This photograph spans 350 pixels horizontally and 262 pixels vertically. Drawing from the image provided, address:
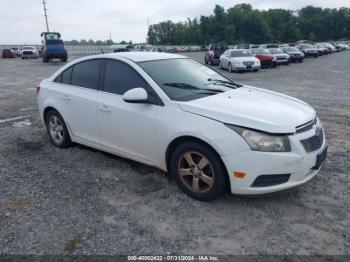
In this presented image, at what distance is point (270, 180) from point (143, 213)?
1407 millimetres

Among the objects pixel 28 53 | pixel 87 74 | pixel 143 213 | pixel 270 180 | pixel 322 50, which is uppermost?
pixel 28 53

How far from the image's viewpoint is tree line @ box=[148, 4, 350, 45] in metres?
A: 94.8

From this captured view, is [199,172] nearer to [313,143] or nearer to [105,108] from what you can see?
[313,143]

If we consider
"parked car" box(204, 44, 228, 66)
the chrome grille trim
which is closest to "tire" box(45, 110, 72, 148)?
the chrome grille trim

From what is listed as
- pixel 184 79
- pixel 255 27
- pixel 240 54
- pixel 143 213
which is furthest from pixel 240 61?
pixel 255 27

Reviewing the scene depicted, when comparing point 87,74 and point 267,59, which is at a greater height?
point 87,74

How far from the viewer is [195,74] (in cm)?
475

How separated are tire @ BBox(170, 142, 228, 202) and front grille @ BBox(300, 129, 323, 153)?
894 mm

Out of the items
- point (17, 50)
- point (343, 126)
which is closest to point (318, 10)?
point (17, 50)

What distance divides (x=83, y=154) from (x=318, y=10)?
143 meters

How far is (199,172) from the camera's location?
12.3ft

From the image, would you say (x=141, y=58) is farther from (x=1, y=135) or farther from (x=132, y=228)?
(x=1, y=135)

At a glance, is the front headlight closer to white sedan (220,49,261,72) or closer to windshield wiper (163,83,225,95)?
windshield wiper (163,83,225,95)

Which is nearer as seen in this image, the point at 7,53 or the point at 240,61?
the point at 240,61
